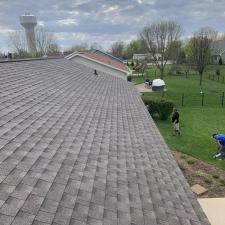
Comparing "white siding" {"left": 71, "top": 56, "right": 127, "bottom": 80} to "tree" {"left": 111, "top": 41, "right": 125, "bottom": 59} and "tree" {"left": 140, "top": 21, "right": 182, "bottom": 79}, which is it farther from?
"tree" {"left": 111, "top": 41, "right": 125, "bottom": 59}

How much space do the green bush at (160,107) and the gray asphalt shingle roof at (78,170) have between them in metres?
13.5

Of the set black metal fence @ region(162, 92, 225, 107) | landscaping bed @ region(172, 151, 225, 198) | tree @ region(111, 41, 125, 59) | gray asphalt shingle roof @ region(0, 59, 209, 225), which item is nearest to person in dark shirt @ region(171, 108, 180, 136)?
landscaping bed @ region(172, 151, 225, 198)

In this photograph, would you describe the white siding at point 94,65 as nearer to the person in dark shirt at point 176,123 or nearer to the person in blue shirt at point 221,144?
the person in dark shirt at point 176,123

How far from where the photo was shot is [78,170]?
4.54m

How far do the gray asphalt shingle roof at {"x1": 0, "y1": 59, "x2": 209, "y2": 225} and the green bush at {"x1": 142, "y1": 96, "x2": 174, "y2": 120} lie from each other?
13.5 meters

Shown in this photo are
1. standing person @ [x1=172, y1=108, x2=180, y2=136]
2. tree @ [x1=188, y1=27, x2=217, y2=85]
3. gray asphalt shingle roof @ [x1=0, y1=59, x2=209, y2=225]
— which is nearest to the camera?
gray asphalt shingle roof @ [x1=0, y1=59, x2=209, y2=225]

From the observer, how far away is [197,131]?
1866 cm

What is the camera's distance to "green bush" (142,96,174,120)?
21.8m

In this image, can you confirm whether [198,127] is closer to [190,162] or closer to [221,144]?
[221,144]

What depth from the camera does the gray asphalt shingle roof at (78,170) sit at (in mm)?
3342

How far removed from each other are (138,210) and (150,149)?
324cm

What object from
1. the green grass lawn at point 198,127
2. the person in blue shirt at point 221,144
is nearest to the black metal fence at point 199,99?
the green grass lawn at point 198,127

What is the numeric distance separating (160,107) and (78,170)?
17889mm

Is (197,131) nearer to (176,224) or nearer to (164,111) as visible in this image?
(164,111)
